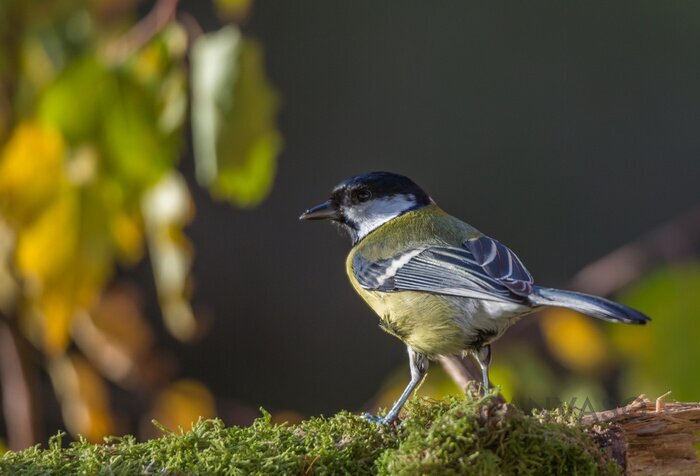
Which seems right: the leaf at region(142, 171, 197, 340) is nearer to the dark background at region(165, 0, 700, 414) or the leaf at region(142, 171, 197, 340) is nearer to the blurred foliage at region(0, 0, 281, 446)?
the blurred foliage at region(0, 0, 281, 446)

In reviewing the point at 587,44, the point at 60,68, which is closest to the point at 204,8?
the point at 587,44

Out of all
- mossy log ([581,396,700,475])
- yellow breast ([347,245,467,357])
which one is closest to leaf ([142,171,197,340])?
yellow breast ([347,245,467,357])

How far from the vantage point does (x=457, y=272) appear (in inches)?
66.8

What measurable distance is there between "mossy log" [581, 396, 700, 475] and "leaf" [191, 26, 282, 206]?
0.81 m

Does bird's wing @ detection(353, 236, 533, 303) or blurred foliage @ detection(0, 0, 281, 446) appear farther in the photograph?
blurred foliage @ detection(0, 0, 281, 446)

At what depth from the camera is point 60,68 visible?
1893 millimetres

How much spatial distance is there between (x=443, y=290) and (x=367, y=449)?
0.42 meters

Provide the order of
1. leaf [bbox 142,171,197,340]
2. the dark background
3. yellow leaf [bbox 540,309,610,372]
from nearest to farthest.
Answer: leaf [bbox 142,171,197,340]
yellow leaf [bbox 540,309,610,372]
the dark background

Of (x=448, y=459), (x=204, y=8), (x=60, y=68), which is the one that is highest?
(x=204, y=8)

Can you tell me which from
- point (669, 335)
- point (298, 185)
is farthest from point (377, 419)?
point (298, 185)

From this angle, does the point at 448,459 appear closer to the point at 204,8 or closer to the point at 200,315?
the point at 200,315

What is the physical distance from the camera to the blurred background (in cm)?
183

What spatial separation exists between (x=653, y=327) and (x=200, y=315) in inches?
102

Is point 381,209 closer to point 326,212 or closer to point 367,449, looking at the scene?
point 326,212
